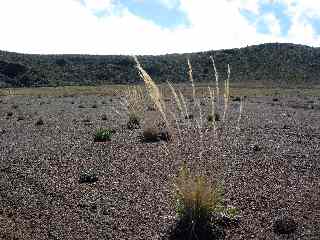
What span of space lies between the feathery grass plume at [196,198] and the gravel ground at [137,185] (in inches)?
10.0

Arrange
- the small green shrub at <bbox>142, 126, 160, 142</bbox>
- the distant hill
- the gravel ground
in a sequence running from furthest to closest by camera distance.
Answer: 1. the distant hill
2. the small green shrub at <bbox>142, 126, 160, 142</bbox>
3. the gravel ground

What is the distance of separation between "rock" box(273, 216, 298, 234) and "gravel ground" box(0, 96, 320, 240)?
0.18 feet

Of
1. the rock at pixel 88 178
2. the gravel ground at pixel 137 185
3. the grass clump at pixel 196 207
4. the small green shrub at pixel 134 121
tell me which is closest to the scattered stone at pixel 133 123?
the small green shrub at pixel 134 121

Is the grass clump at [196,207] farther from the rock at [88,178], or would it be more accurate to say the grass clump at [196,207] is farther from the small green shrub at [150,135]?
the small green shrub at [150,135]

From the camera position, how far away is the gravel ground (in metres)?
8.23

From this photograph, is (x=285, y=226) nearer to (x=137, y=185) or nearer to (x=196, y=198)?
(x=196, y=198)

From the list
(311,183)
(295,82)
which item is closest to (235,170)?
Result: (311,183)

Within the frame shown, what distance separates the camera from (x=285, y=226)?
7785 millimetres

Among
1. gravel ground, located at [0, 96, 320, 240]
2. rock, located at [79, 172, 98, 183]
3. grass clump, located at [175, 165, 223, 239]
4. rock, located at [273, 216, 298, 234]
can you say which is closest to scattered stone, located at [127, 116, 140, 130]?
gravel ground, located at [0, 96, 320, 240]

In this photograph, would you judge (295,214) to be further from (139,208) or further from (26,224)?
(26,224)

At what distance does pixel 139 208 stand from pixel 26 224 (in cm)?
181

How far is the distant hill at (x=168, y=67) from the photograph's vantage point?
103 meters

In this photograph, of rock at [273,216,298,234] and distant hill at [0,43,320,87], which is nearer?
rock at [273,216,298,234]

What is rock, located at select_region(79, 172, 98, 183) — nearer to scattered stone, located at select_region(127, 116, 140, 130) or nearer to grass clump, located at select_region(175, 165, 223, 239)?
grass clump, located at select_region(175, 165, 223, 239)
